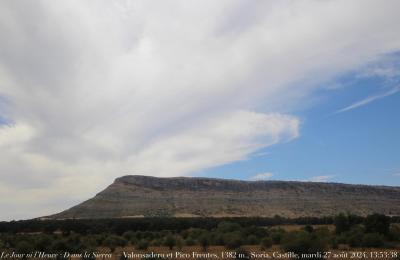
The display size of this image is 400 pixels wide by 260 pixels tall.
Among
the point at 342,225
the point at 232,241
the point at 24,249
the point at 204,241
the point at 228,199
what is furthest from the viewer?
the point at 228,199

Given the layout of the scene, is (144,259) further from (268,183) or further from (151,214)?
(268,183)

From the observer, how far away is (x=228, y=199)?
13488cm

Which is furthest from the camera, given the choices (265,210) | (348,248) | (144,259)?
(265,210)

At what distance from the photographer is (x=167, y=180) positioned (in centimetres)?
14900

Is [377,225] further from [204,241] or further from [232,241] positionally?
[204,241]

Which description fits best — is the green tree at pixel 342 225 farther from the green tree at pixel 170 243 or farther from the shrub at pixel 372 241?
the green tree at pixel 170 243

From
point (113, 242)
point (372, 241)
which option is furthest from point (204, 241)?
point (372, 241)

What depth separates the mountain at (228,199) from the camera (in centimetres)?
11769

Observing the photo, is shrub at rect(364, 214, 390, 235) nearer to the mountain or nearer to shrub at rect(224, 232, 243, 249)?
shrub at rect(224, 232, 243, 249)

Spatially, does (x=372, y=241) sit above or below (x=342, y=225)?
below

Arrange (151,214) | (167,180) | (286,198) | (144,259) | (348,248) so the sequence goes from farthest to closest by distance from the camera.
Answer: (167,180) → (286,198) → (151,214) → (348,248) → (144,259)

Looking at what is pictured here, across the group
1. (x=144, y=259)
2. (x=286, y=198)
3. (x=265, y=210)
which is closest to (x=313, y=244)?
(x=144, y=259)

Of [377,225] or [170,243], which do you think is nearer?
[170,243]

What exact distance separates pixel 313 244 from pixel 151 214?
279 feet
